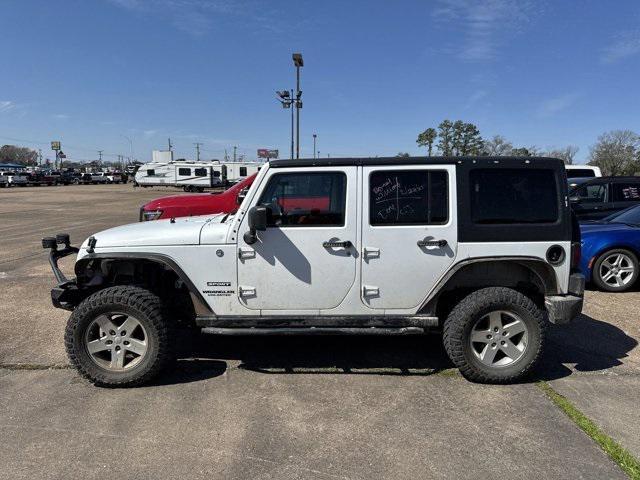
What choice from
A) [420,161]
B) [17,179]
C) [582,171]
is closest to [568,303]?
[420,161]

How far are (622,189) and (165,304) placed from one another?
34.5 ft

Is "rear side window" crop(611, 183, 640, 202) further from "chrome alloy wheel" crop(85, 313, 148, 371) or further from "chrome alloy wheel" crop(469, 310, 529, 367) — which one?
"chrome alloy wheel" crop(85, 313, 148, 371)

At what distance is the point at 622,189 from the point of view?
10.8 metres

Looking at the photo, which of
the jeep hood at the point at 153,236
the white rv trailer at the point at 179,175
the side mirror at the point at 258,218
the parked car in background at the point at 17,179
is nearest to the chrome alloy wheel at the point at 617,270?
the side mirror at the point at 258,218

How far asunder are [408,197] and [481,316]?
1148mm

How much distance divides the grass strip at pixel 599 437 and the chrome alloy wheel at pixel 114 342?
3.29 m

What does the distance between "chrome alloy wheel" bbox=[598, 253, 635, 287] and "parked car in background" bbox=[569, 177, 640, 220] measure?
12.4ft

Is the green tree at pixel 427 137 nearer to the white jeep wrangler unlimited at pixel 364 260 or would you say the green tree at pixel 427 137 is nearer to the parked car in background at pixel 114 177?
the white jeep wrangler unlimited at pixel 364 260

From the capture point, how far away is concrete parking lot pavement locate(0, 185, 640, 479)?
116 inches

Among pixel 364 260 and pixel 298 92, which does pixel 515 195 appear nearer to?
pixel 364 260

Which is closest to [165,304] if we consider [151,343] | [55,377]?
[151,343]

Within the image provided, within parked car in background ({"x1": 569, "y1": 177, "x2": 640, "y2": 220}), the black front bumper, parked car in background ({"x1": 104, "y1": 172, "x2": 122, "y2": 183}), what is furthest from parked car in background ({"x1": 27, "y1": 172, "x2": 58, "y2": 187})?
the black front bumper

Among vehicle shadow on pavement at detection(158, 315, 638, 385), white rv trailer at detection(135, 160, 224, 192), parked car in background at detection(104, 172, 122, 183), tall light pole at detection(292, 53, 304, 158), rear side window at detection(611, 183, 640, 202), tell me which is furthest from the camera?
parked car in background at detection(104, 172, 122, 183)

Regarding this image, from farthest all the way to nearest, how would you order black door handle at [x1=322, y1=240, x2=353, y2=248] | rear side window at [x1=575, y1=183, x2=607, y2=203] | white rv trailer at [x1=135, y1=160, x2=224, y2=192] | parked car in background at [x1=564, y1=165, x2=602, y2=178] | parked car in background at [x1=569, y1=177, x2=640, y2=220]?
white rv trailer at [x1=135, y1=160, x2=224, y2=192] → parked car in background at [x1=564, y1=165, x2=602, y2=178] → rear side window at [x1=575, y1=183, x2=607, y2=203] → parked car in background at [x1=569, y1=177, x2=640, y2=220] → black door handle at [x1=322, y1=240, x2=353, y2=248]
